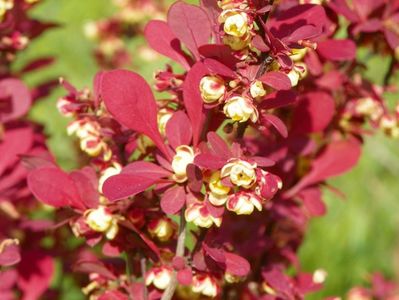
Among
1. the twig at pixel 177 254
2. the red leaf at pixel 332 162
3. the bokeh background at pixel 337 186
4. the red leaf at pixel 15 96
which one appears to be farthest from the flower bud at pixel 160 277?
the bokeh background at pixel 337 186

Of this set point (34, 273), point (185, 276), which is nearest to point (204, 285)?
point (185, 276)

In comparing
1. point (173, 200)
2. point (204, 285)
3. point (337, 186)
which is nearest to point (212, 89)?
point (173, 200)

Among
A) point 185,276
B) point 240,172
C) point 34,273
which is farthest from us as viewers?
point 34,273

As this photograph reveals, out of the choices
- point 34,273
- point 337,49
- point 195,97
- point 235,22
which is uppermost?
point 235,22

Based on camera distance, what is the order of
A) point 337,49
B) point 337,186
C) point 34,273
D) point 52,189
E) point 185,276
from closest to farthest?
1. point 185,276
2. point 52,189
3. point 337,49
4. point 34,273
5. point 337,186

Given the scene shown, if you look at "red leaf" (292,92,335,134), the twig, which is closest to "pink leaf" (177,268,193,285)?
A: the twig

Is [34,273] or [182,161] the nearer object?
[182,161]

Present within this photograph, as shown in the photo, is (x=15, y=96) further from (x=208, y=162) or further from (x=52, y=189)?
(x=208, y=162)

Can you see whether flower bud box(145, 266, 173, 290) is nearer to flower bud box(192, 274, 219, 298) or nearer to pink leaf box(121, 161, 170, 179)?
flower bud box(192, 274, 219, 298)

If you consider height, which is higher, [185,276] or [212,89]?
[212,89]
